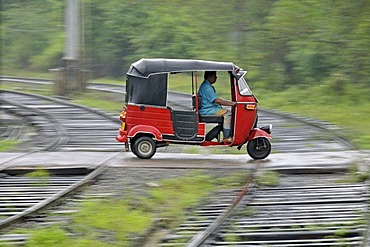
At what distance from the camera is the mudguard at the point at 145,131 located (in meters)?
12.8

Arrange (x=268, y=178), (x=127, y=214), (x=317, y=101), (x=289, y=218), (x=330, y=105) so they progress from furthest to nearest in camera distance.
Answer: (x=317, y=101), (x=330, y=105), (x=268, y=178), (x=127, y=214), (x=289, y=218)

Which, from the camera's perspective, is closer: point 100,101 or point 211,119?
point 211,119

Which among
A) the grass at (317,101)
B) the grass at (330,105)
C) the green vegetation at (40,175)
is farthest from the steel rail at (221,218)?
the grass at (317,101)

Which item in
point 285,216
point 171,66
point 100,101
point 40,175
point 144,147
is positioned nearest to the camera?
point 285,216

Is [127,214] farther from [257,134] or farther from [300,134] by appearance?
[300,134]

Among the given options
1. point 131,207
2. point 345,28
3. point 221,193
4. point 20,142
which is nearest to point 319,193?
point 221,193

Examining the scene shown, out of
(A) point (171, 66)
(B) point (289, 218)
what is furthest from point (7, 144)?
(B) point (289, 218)

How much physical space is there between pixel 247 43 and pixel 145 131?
2027cm

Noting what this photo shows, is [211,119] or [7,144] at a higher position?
[211,119]

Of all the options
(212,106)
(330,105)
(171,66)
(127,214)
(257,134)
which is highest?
(171,66)

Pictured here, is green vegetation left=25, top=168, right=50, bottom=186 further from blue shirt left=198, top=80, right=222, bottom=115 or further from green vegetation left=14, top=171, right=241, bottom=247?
blue shirt left=198, top=80, right=222, bottom=115

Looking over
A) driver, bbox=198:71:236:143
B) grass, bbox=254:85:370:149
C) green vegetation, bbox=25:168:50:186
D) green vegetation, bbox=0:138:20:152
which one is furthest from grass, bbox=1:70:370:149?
green vegetation, bbox=25:168:50:186

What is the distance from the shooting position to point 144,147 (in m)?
12.9

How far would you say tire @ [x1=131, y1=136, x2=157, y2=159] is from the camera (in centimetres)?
1283
